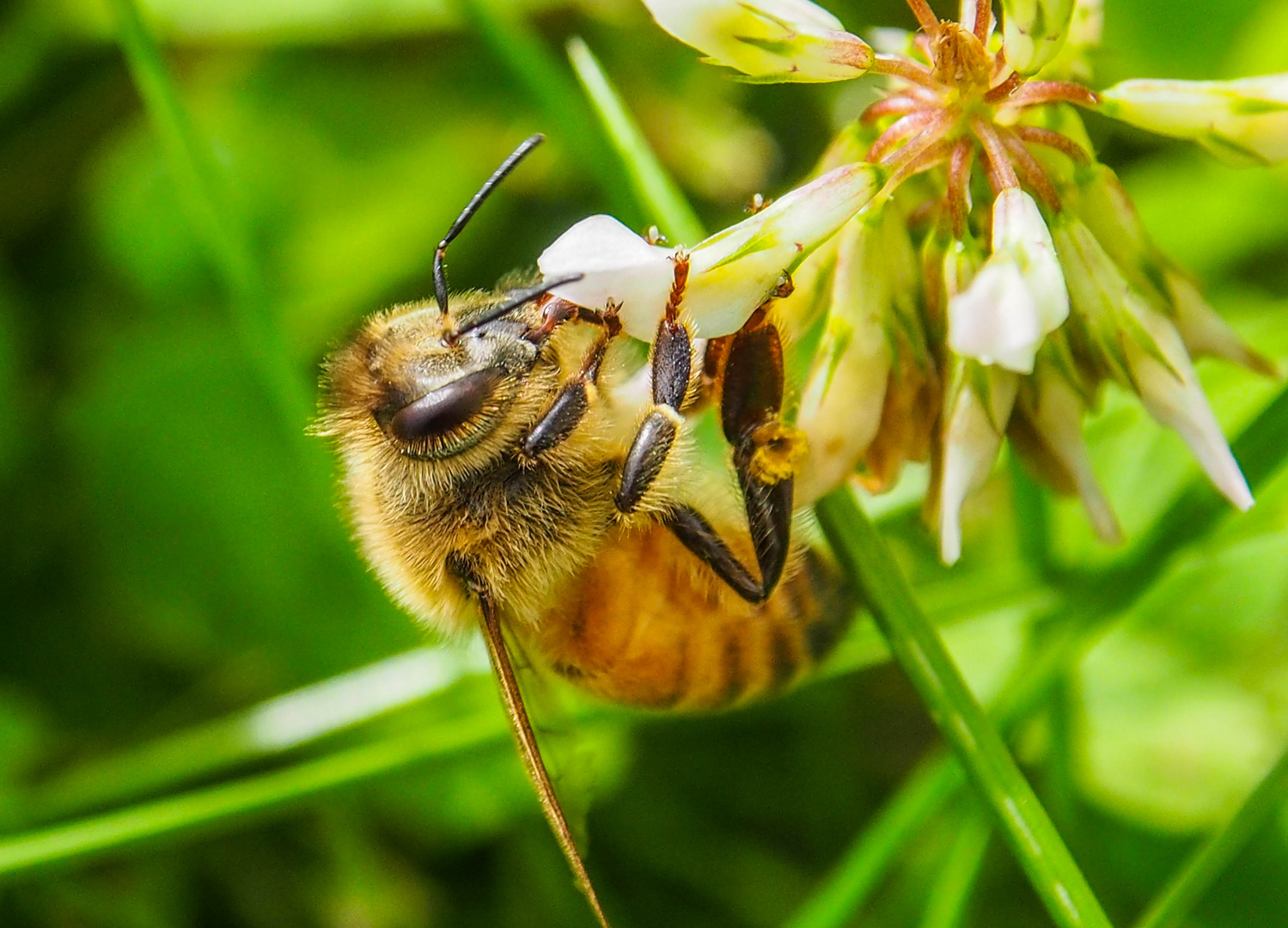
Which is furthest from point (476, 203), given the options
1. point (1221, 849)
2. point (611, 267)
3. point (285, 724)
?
point (285, 724)

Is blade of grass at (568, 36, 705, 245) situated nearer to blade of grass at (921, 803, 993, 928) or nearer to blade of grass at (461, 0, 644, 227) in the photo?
blade of grass at (461, 0, 644, 227)

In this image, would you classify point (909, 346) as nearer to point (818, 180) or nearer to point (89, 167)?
point (818, 180)

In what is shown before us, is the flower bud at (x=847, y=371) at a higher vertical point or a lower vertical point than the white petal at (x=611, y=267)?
lower

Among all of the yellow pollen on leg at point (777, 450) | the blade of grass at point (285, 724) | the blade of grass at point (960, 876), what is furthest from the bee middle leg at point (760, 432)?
the blade of grass at point (285, 724)

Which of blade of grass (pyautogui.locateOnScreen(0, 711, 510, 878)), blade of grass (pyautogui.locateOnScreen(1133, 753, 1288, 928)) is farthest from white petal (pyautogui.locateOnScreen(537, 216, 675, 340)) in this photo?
blade of grass (pyautogui.locateOnScreen(0, 711, 510, 878))

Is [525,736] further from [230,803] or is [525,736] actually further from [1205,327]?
[1205,327]

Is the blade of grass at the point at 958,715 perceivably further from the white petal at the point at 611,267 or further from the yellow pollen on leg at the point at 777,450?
the white petal at the point at 611,267

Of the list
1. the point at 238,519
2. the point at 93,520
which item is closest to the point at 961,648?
the point at 238,519
